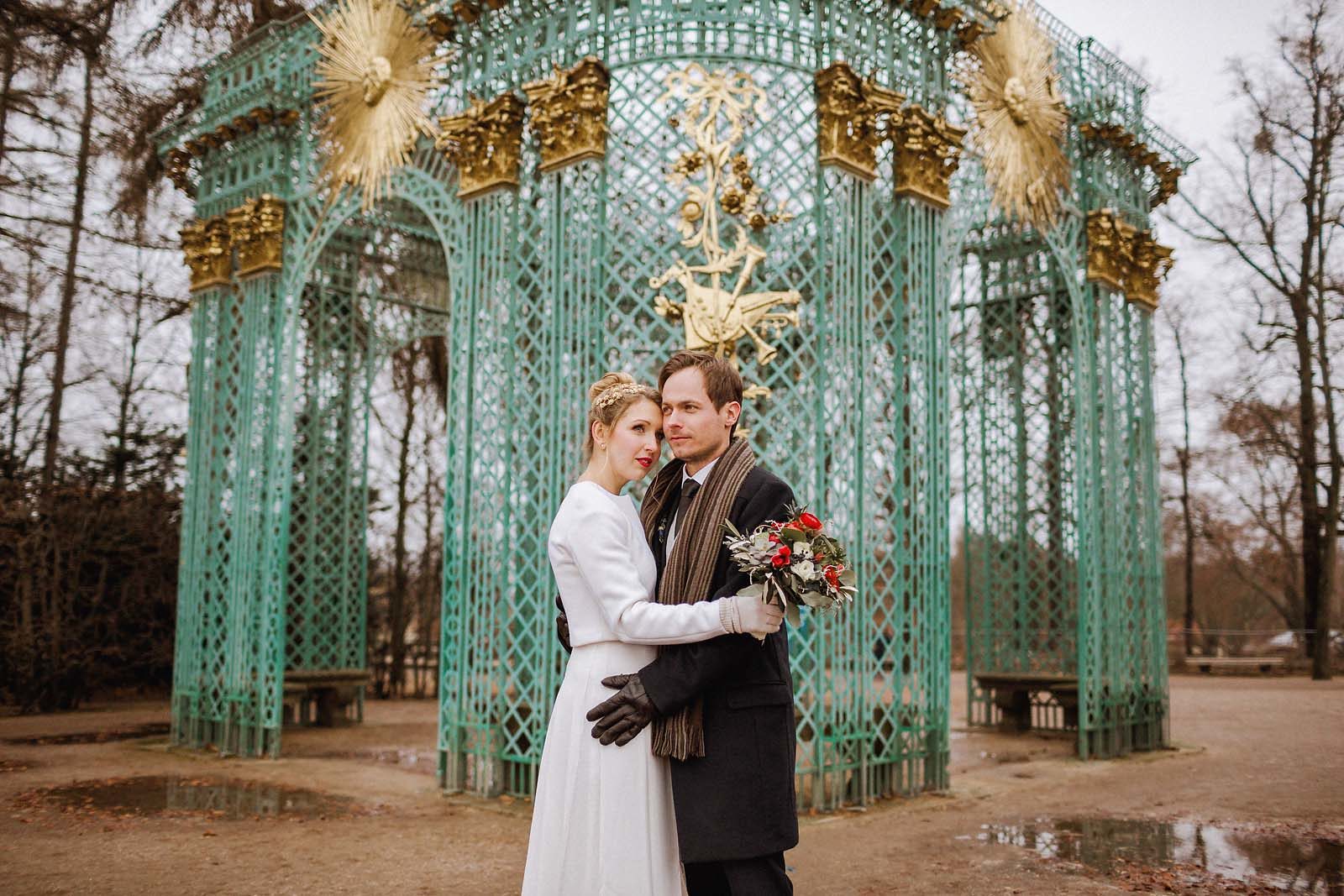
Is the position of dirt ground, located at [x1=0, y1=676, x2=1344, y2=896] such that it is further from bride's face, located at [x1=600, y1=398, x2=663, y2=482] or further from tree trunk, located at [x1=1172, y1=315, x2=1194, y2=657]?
tree trunk, located at [x1=1172, y1=315, x2=1194, y2=657]

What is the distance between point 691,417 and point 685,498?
253 millimetres

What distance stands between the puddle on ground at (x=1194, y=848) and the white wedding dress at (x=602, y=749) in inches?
161

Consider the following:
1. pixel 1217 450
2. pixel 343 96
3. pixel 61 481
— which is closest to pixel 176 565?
pixel 61 481

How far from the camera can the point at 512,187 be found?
8.18m

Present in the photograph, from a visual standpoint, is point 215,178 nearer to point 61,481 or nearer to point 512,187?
point 512,187

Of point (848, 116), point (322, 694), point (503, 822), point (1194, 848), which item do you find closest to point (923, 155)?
point (848, 116)

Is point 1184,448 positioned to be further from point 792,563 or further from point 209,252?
point 792,563

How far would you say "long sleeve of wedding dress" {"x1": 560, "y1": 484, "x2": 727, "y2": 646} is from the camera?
2826 mm

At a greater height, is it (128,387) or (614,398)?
(128,387)

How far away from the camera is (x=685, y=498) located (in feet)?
10.5

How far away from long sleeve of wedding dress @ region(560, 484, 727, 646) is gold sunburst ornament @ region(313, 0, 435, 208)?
265 inches

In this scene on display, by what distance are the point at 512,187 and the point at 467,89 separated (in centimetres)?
109

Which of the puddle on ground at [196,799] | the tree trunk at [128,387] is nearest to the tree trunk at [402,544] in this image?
the tree trunk at [128,387]

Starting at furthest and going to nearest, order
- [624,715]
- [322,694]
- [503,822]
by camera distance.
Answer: [322,694] → [503,822] → [624,715]
